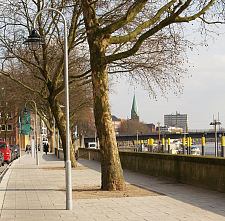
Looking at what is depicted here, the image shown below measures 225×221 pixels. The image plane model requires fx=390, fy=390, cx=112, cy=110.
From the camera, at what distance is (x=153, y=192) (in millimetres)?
11398

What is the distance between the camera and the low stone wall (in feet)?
37.0

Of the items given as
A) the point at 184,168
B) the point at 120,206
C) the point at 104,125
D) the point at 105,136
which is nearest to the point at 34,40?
the point at 104,125

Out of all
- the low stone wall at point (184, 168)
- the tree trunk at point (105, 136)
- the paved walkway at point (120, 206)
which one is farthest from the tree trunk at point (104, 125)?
the low stone wall at point (184, 168)

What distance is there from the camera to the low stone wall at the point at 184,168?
11.3m

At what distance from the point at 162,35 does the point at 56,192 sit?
6349 millimetres

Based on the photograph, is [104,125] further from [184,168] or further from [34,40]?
[184,168]

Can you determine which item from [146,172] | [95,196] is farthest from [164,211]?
[146,172]

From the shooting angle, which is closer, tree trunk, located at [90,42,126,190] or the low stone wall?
the low stone wall

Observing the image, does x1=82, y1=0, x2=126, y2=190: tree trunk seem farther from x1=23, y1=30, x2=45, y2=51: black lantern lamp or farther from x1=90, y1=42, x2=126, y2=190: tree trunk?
x1=23, y1=30, x2=45, y2=51: black lantern lamp

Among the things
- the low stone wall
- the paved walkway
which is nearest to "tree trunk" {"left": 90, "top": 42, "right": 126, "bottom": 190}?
the paved walkway

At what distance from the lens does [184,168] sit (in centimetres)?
1351

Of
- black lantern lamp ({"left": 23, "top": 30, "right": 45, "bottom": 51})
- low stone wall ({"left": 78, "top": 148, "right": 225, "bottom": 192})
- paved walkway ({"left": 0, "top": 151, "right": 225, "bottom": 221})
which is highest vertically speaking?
black lantern lamp ({"left": 23, "top": 30, "right": 45, "bottom": 51})

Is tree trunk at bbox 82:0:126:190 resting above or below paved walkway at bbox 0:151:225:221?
above

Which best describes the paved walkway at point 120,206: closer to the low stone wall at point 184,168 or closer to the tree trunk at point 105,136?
the low stone wall at point 184,168
